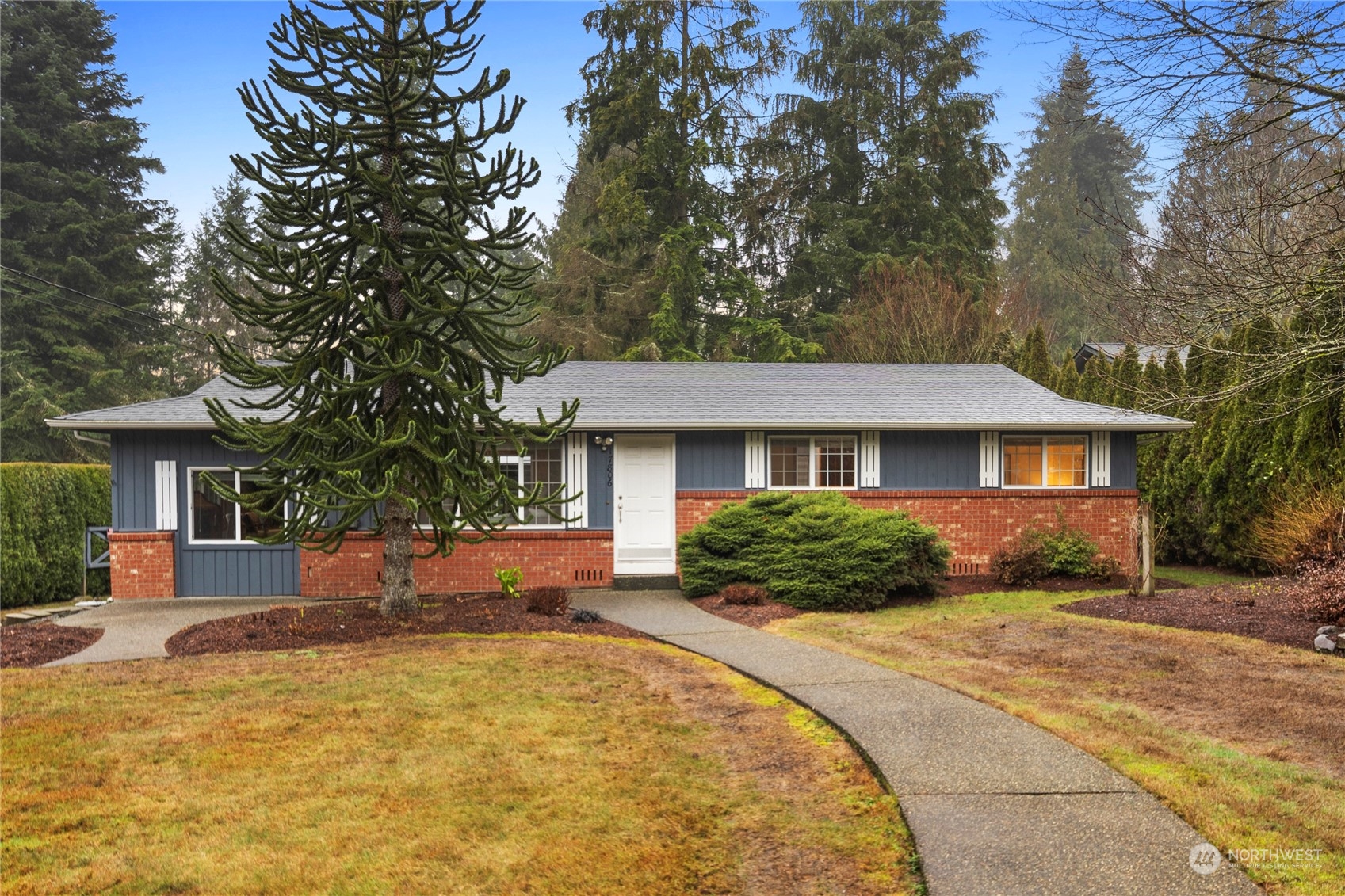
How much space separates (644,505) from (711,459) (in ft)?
4.09

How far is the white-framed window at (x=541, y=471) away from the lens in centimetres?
1312

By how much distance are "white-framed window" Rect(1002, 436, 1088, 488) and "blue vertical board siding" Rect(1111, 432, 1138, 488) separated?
45 centimetres

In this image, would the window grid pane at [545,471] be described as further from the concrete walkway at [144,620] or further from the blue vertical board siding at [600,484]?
the concrete walkway at [144,620]

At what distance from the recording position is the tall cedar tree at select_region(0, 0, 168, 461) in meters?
24.1

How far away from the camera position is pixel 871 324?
2492 cm

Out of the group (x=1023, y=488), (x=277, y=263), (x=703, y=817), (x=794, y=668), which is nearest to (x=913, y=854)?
(x=703, y=817)

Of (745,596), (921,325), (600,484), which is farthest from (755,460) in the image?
(921,325)

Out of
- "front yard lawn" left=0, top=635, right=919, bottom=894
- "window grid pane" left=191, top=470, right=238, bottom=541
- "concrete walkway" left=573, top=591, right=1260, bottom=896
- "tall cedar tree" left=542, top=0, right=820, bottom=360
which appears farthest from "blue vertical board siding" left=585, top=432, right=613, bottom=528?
"tall cedar tree" left=542, top=0, right=820, bottom=360

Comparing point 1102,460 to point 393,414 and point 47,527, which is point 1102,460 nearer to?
point 393,414

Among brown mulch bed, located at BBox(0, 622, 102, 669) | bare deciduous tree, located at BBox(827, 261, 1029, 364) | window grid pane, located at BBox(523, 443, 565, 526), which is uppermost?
bare deciduous tree, located at BBox(827, 261, 1029, 364)

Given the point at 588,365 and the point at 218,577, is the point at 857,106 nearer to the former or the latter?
the point at 588,365

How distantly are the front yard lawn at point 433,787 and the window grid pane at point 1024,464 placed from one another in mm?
8327

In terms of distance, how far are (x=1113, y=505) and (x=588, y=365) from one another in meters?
9.41

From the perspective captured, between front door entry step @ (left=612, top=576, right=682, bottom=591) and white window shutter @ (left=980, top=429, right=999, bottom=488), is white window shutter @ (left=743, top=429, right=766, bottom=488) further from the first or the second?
white window shutter @ (left=980, top=429, right=999, bottom=488)
